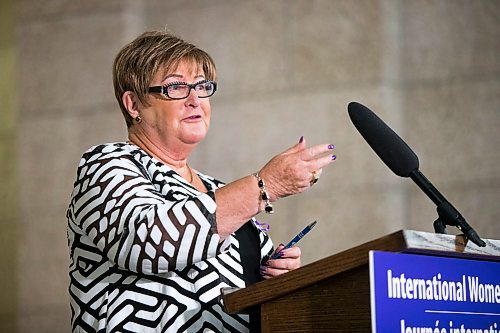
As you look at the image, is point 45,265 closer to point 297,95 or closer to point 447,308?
point 297,95

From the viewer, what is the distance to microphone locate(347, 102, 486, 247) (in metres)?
2.03

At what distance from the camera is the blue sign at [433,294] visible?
1.74 metres

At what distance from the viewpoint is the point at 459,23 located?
485 cm

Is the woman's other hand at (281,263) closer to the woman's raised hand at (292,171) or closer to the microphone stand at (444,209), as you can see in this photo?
the woman's raised hand at (292,171)

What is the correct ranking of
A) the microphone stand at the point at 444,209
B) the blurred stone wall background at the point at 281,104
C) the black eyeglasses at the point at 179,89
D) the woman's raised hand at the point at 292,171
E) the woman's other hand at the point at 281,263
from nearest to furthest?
the microphone stand at the point at 444,209, the woman's raised hand at the point at 292,171, the woman's other hand at the point at 281,263, the black eyeglasses at the point at 179,89, the blurred stone wall background at the point at 281,104

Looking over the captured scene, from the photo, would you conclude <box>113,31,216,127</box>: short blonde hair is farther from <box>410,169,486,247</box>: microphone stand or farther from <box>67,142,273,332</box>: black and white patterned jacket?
<box>410,169,486,247</box>: microphone stand

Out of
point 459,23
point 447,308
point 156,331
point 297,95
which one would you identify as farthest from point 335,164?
point 447,308

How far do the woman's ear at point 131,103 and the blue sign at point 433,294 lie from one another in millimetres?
1278

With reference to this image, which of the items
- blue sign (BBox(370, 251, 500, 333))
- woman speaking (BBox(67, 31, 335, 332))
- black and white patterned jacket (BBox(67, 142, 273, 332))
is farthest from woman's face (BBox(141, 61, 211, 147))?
blue sign (BBox(370, 251, 500, 333))

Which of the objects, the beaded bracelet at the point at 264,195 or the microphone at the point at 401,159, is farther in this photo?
the beaded bracelet at the point at 264,195

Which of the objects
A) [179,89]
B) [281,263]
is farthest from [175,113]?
[281,263]

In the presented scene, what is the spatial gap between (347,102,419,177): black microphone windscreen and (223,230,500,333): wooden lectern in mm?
214

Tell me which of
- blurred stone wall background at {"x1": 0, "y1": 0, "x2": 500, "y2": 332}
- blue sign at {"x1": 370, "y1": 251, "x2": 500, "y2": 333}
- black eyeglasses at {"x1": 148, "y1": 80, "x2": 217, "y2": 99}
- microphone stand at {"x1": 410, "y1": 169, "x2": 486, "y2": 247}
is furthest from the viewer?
blurred stone wall background at {"x1": 0, "y1": 0, "x2": 500, "y2": 332}

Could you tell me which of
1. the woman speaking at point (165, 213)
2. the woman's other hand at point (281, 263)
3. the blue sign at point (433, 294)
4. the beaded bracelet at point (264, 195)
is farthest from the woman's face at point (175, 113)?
the blue sign at point (433, 294)
